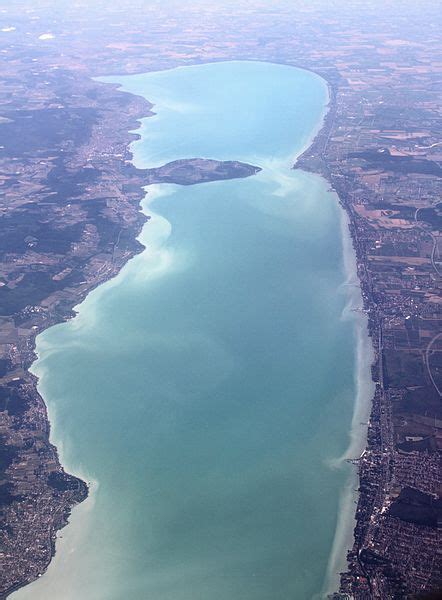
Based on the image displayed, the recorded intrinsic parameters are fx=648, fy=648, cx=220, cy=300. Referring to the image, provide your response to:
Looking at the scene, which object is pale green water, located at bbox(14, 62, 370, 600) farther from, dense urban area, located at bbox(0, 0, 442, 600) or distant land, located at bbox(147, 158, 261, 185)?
distant land, located at bbox(147, 158, 261, 185)

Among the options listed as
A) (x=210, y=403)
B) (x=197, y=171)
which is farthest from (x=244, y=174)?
(x=210, y=403)

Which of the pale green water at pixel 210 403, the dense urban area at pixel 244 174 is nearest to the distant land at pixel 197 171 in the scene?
the dense urban area at pixel 244 174

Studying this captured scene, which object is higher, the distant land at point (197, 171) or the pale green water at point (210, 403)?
the distant land at point (197, 171)

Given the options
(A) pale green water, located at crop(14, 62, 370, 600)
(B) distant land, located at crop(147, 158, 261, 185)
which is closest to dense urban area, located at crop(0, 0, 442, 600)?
(B) distant land, located at crop(147, 158, 261, 185)

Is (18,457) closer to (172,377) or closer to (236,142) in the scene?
(172,377)

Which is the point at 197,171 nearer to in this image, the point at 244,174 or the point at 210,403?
the point at 244,174

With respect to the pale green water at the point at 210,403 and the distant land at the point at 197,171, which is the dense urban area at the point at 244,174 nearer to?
the distant land at the point at 197,171
